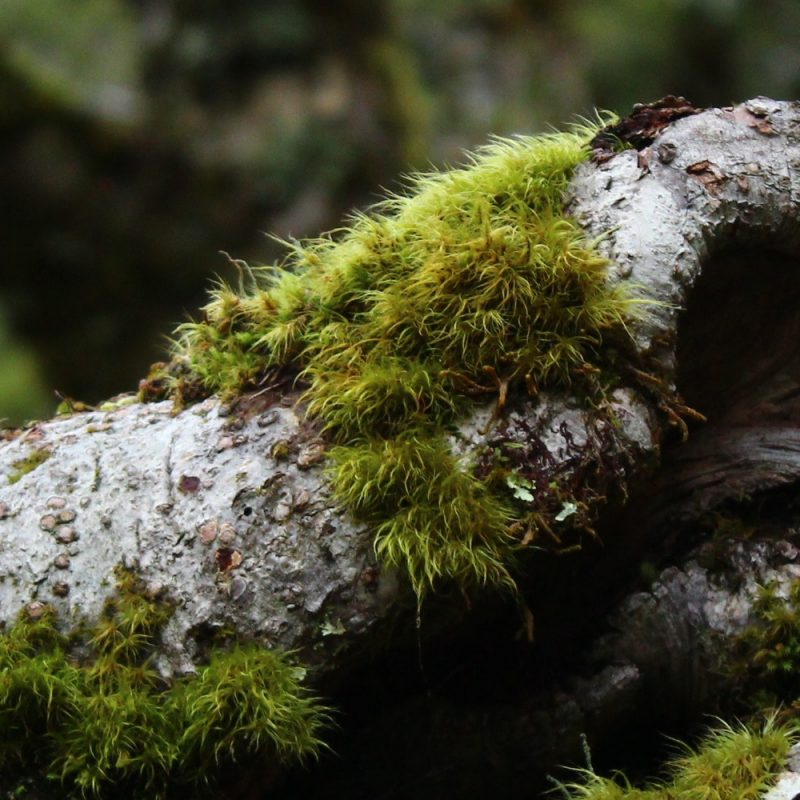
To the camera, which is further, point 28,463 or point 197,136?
point 197,136

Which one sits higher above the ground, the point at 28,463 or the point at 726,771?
the point at 28,463

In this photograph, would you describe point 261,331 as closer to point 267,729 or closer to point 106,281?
point 267,729

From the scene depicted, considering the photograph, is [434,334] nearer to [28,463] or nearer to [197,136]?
[28,463]

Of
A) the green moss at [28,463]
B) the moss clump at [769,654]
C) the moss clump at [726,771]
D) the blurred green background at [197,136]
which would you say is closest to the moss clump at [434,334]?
the green moss at [28,463]

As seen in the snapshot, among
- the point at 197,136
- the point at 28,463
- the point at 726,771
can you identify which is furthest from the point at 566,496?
the point at 197,136

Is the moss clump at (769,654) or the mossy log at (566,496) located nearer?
the mossy log at (566,496)

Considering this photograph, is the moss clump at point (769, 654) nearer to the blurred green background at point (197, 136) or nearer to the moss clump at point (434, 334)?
the moss clump at point (434, 334)

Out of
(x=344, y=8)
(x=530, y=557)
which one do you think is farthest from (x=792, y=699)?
(x=344, y=8)
